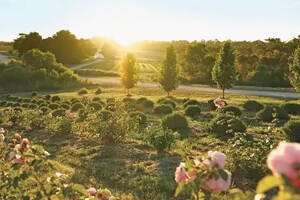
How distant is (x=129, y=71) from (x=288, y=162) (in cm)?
3711

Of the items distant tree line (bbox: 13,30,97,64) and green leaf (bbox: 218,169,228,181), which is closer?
green leaf (bbox: 218,169,228,181)

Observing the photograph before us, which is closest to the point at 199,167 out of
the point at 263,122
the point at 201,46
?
the point at 263,122

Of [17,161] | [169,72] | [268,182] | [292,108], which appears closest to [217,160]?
[268,182]

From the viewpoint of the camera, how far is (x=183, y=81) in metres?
54.6

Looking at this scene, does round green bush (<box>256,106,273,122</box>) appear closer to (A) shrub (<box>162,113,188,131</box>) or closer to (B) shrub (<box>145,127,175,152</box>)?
(A) shrub (<box>162,113,188,131</box>)

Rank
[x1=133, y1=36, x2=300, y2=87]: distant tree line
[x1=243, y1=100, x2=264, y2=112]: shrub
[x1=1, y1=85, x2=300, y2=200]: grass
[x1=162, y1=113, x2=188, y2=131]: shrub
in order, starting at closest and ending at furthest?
[x1=1, y1=85, x2=300, y2=200]: grass → [x1=162, y1=113, x2=188, y2=131]: shrub → [x1=243, y1=100, x2=264, y2=112]: shrub → [x1=133, y1=36, x2=300, y2=87]: distant tree line

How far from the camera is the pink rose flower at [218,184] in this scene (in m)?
3.23

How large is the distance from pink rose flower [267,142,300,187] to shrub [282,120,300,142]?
1366 centimetres

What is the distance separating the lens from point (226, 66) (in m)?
33.9

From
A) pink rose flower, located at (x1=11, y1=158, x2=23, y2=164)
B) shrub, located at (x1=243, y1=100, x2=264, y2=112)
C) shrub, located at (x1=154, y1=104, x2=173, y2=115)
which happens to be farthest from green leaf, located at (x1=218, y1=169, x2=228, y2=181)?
shrub, located at (x1=243, y1=100, x2=264, y2=112)

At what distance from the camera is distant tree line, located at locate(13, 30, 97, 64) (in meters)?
68.4

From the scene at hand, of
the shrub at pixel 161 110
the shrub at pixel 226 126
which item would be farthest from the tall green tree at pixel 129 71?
the shrub at pixel 226 126

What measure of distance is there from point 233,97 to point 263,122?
1443 centimetres

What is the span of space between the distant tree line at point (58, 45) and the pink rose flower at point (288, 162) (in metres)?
68.5
